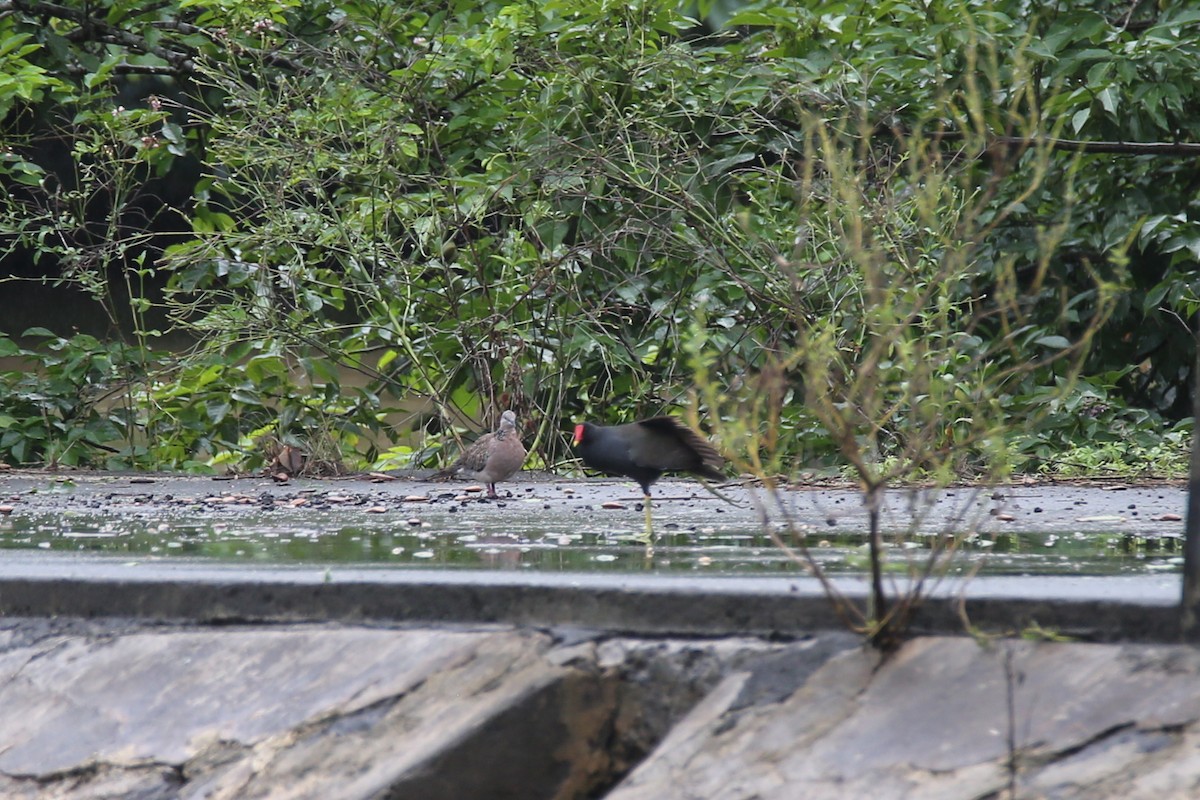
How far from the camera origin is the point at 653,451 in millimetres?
4547

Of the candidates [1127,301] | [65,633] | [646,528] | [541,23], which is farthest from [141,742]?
[1127,301]

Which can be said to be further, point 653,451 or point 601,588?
point 653,451

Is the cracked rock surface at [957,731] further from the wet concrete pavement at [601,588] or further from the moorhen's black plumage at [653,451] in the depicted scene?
the moorhen's black plumage at [653,451]

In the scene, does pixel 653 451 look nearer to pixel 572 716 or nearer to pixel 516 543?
pixel 516 543

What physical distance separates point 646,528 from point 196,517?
1726 millimetres

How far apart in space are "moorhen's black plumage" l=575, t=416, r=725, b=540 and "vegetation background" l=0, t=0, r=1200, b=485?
252 centimetres

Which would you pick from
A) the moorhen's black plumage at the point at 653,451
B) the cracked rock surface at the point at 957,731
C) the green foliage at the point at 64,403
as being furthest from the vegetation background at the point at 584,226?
the cracked rock surface at the point at 957,731

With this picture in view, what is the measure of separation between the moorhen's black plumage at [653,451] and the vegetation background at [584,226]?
252 centimetres

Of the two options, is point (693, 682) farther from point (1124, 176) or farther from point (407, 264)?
point (1124, 176)

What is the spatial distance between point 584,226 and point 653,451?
11.4 feet

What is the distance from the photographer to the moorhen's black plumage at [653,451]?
4492 millimetres

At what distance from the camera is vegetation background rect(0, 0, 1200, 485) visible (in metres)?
7.40

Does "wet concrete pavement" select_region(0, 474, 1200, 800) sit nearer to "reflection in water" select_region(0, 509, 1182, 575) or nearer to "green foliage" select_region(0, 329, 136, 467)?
"reflection in water" select_region(0, 509, 1182, 575)

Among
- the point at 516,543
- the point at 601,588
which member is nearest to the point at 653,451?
the point at 516,543
